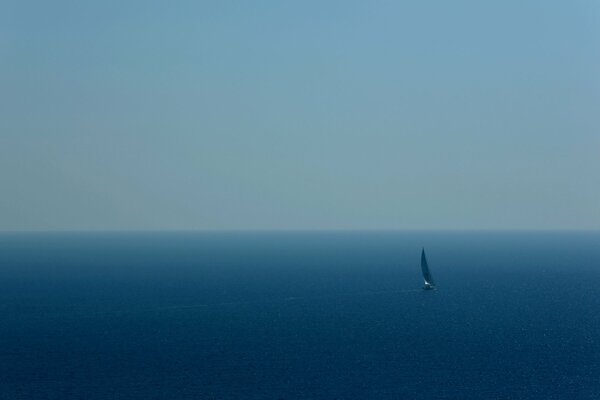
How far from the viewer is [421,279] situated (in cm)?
18825

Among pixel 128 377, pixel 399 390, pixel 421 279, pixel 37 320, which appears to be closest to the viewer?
pixel 399 390

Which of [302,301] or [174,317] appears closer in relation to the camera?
[174,317]

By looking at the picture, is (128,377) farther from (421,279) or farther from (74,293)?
(421,279)

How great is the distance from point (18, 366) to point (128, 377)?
46.0 feet

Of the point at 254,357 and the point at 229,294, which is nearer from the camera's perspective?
the point at 254,357

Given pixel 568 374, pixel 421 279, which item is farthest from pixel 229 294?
pixel 568 374

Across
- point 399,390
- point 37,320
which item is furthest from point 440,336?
point 37,320

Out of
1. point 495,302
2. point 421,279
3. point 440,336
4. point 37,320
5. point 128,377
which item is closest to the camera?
point 128,377

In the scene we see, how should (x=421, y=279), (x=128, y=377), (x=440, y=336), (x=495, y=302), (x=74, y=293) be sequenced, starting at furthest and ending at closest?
(x=421, y=279) → (x=74, y=293) → (x=495, y=302) → (x=440, y=336) → (x=128, y=377)

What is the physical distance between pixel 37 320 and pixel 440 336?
201 feet

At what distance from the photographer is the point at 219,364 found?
83688 mm

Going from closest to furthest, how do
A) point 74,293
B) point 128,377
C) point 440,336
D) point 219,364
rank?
1. point 128,377
2. point 219,364
3. point 440,336
4. point 74,293

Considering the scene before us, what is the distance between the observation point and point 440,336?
332ft

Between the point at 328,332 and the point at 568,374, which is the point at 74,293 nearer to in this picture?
the point at 328,332
